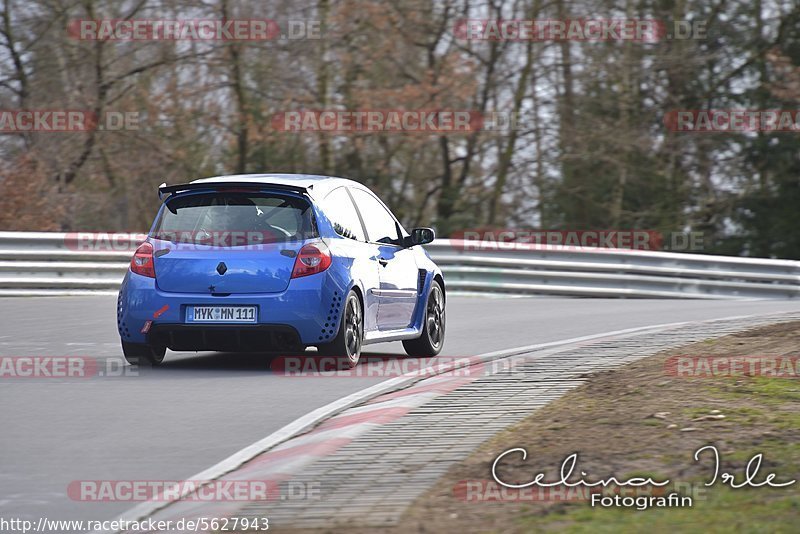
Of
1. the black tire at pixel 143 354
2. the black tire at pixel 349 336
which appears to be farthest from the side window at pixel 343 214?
the black tire at pixel 143 354

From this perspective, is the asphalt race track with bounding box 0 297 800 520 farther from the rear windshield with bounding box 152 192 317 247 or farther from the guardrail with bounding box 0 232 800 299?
the guardrail with bounding box 0 232 800 299

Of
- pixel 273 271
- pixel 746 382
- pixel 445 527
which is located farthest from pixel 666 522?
pixel 273 271

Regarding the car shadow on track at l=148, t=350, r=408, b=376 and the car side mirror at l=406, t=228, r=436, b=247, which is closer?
the car shadow on track at l=148, t=350, r=408, b=376

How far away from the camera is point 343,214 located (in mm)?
12086

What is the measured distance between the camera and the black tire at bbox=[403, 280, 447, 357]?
1320 cm

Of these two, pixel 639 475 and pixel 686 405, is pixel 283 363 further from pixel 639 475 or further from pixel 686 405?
pixel 639 475

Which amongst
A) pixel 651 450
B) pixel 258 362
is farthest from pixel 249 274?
pixel 651 450

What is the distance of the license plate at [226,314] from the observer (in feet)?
37.2

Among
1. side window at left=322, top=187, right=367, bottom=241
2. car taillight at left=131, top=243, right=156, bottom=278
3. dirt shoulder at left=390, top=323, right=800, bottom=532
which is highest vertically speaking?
side window at left=322, top=187, right=367, bottom=241

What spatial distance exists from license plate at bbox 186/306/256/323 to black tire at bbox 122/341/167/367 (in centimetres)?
64

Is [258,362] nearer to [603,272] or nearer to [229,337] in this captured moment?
[229,337]

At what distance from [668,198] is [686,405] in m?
27.7

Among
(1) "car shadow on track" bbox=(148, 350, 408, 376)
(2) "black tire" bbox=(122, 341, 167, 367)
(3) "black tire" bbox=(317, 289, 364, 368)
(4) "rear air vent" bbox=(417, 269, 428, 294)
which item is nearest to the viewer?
(3) "black tire" bbox=(317, 289, 364, 368)

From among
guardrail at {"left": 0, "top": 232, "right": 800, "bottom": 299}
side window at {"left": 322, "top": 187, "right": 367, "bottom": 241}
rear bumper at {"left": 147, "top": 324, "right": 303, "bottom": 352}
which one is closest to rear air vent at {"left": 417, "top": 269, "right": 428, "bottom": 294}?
side window at {"left": 322, "top": 187, "right": 367, "bottom": 241}
